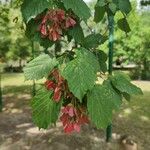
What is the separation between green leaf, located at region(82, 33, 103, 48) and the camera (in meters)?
1.59

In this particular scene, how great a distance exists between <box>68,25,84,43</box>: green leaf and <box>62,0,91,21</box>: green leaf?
0.12 metres

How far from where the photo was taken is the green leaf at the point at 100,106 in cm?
134

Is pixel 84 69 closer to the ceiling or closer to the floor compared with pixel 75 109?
closer to the ceiling

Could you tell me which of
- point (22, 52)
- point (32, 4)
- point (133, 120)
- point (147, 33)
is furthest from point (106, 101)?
point (22, 52)

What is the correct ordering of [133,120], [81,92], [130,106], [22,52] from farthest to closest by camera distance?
[22,52] → [130,106] → [133,120] → [81,92]

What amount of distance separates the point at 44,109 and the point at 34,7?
38 cm

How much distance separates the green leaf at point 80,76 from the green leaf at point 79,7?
180 mm

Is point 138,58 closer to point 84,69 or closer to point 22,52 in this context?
point 22,52

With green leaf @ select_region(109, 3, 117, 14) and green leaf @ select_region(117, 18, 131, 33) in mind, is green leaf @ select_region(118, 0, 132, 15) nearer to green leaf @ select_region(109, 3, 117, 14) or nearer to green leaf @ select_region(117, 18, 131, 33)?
green leaf @ select_region(109, 3, 117, 14)

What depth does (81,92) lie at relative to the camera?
4.30 feet

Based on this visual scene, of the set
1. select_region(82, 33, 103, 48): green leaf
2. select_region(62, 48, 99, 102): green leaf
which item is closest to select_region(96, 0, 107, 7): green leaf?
select_region(82, 33, 103, 48): green leaf

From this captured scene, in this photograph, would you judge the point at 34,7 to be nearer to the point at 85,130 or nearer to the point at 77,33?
the point at 77,33

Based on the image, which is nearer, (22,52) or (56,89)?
(56,89)

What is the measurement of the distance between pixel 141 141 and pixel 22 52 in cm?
2376
